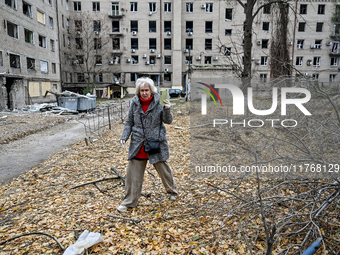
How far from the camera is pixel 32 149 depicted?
8.93 meters

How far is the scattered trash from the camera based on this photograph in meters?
2.90

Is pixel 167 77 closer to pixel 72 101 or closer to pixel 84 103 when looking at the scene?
pixel 84 103

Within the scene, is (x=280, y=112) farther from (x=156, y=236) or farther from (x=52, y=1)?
(x=52, y=1)

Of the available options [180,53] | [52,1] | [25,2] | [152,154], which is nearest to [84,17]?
[52,1]

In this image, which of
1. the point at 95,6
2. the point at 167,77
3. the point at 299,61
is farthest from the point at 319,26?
the point at 95,6

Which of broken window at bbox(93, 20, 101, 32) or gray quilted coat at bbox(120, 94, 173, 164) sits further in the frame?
broken window at bbox(93, 20, 101, 32)

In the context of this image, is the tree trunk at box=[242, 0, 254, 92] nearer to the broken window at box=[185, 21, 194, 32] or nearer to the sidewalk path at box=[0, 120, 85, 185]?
the sidewalk path at box=[0, 120, 85, 185]

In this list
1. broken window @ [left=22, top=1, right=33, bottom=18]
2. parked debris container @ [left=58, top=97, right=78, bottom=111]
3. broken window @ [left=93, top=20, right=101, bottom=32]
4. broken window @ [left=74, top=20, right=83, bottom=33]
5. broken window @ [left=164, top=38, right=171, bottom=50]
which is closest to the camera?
parked debris container @ [left=58, top=97, right=78, bottom=111]

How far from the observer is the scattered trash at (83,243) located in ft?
9.52

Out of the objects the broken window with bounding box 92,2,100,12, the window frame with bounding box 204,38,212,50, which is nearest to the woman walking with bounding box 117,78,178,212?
the window frame with bounding box 204,38,212,50

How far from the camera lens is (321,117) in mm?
3418

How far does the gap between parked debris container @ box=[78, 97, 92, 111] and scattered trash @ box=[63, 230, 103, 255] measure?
17999mm

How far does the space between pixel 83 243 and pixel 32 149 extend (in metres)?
7.08

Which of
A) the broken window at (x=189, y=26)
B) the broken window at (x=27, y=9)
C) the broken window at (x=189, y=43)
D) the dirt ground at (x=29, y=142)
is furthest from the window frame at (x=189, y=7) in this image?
the dirt ground at (x=29, y=142)
